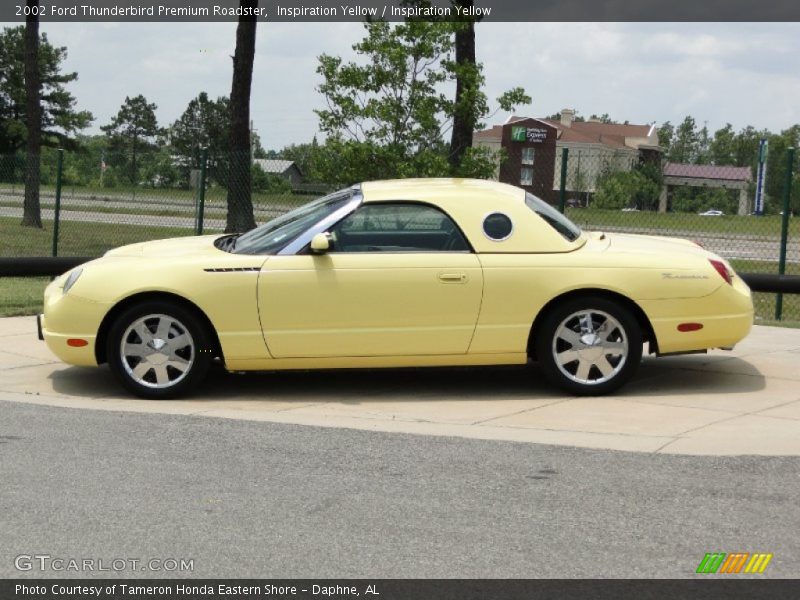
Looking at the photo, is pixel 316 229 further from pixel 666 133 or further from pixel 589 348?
pixel 666 133

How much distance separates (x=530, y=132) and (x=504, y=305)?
10134cm

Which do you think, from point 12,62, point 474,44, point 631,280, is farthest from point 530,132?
point 631,280

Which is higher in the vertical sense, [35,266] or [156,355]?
[35,266]

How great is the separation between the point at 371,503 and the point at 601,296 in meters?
3.10

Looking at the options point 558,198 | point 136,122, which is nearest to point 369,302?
point 558,198

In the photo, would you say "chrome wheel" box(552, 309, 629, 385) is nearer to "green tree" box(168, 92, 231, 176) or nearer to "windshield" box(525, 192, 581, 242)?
"windshield" box(525, 192, 581, 242)

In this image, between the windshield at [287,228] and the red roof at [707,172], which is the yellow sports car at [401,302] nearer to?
the windshield at [287,228]

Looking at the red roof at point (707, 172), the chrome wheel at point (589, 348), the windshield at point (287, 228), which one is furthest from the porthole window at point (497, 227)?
the red roof at point (707, 172)

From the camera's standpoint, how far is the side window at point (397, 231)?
818 cm

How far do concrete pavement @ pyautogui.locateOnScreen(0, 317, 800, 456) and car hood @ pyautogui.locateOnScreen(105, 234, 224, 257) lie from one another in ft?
3.26

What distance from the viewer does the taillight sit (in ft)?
27.1

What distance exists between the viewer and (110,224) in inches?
886

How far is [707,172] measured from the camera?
15.3 metres
